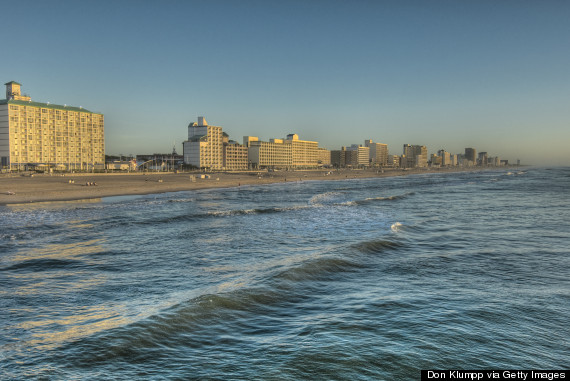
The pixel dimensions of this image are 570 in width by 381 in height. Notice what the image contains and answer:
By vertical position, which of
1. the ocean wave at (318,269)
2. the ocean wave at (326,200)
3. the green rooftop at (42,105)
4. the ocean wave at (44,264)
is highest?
the green rooftop at (42,105)

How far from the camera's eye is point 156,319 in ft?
34.9

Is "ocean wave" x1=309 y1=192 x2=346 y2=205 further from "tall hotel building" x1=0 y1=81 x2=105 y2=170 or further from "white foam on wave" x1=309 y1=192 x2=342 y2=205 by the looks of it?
"tall hotel building" x1=0 y1=81 x2=105 y2=170

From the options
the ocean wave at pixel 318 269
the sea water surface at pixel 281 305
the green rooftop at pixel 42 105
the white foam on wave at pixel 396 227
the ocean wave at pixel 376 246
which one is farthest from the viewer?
the green rooftop at pixel 42 105

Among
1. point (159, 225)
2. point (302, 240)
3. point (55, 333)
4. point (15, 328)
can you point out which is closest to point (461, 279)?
point (302, 240)

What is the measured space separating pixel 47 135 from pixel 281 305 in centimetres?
17518

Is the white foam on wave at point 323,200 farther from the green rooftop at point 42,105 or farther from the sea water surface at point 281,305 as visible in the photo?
the green rooftop at point 42,105

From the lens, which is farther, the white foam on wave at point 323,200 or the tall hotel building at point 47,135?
the tall hotel building at point 47,135

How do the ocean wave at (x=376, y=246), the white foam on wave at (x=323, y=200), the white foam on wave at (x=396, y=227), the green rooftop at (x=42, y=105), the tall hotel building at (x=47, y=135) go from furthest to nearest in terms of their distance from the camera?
1. the green rooftop at (x=42, y=105)
2. the tall hotel building at (x=47, y=135)
3. the white foam on wave at (x=323, y=200)
4. the white foam on wave at (x=396, y=227)
5. the ocean wave at (x=376, y=246)

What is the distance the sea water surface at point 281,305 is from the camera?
27.3 ft

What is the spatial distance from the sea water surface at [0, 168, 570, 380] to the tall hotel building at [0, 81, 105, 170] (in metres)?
146

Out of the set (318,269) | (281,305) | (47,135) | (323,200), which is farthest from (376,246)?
(47,135)

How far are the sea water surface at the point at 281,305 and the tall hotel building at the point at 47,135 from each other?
14589 centimetres

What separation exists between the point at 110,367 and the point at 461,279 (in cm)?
1194

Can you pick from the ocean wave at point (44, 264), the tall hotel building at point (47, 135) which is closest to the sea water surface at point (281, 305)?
the ocean wave at point (44, 264)
